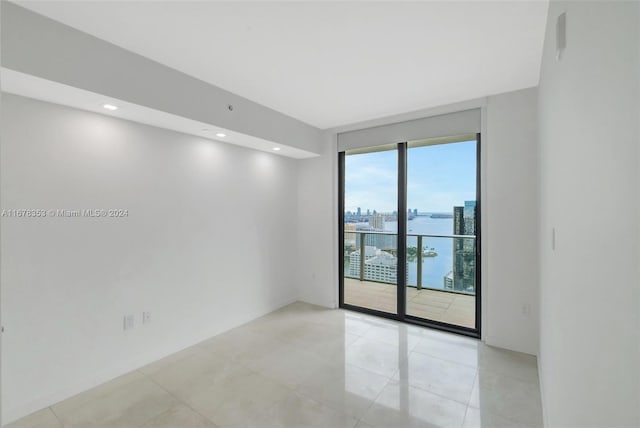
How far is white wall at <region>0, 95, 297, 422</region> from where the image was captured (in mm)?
2131

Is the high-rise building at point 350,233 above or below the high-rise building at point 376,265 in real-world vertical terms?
above

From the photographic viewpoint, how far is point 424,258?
3959 mm

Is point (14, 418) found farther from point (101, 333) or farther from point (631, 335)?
point (631, 335)

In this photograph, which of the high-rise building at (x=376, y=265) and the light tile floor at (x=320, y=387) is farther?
the high-rise building at (x=376, y=265)

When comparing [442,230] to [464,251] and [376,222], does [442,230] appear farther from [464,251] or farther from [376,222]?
[376,222]

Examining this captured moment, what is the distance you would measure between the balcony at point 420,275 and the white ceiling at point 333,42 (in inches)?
73.7

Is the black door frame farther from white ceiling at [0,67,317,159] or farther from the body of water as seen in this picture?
white ceiling at [0,67,317,159]

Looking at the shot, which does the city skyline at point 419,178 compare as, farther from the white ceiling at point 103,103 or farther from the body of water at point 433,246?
the white ceiling at point 103,103

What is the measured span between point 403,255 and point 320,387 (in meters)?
1.99

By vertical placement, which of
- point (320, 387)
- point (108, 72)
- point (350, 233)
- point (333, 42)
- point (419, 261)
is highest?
point (333, 42)

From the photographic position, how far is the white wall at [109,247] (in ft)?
6.99

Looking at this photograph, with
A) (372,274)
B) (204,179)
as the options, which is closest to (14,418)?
(204,179)

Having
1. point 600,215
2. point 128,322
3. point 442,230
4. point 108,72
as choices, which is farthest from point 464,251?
point 108,72

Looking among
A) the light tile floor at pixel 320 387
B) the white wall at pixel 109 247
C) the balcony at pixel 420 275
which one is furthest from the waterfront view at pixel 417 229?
the white wall at pixel 109 247
